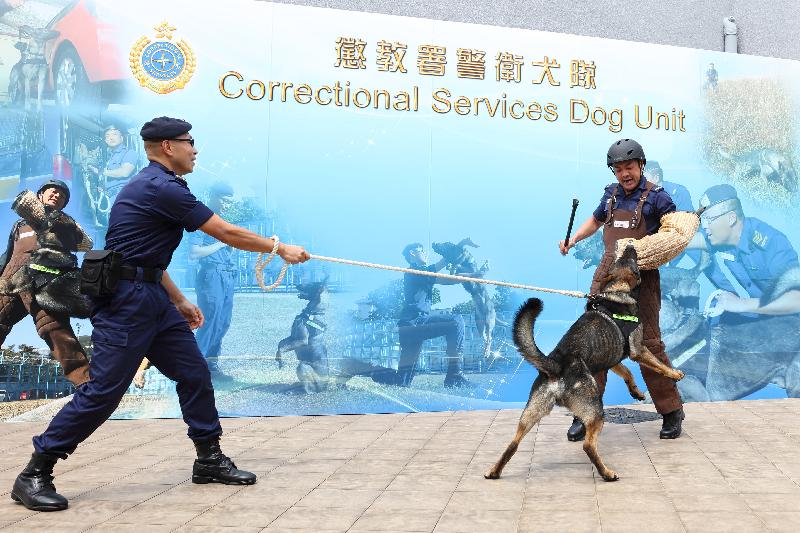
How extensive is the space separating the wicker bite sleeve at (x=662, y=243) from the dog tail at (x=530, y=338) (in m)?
0.94

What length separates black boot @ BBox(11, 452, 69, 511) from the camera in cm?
395

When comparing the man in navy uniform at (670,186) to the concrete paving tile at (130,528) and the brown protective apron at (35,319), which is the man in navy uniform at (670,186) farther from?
the concrete paving tile at (130,528)

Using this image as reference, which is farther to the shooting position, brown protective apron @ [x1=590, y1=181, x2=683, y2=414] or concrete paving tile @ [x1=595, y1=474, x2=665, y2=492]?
brown protective apron @ [x1=590, y1=181, x2=683, y2=414]

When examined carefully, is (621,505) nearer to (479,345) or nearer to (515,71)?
(479,345)

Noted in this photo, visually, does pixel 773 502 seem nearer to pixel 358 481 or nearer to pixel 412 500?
pixel 412 500

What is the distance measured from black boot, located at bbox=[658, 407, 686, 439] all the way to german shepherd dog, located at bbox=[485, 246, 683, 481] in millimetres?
728

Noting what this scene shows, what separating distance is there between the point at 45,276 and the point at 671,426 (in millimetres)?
4725

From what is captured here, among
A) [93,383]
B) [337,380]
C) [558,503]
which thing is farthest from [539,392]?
[337,380]

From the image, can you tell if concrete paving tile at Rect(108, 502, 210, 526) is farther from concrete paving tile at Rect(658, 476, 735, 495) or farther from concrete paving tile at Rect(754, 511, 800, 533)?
concrete paving tile at Rect(754, 511, 800, 533)

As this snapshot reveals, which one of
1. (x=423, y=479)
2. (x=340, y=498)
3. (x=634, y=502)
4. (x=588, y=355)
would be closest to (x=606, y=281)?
(x=588, y=355)

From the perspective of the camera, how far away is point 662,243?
5.19 m

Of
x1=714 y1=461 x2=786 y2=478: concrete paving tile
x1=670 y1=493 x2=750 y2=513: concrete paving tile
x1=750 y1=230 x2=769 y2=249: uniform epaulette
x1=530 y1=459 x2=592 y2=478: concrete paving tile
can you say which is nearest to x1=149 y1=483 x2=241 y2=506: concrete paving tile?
x1=530 y1=459 x2=592 y2=478: concrete paving tile

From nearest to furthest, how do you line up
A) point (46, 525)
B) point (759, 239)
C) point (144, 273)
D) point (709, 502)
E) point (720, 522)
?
point (720, 522)
point (46, 525)
point (709, 502)
point (144, 273)
point (759, 239)

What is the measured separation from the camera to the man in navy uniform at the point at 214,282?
675 cm
